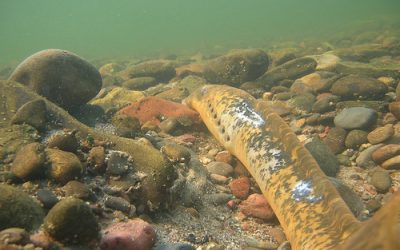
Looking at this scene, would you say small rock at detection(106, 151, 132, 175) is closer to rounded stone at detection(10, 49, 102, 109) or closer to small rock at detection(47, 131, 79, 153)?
small rock at detection(47, 131, 79, 153)

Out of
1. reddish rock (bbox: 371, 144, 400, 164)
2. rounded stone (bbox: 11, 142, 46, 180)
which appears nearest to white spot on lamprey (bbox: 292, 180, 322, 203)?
reddish rock (bbox: 371, 144, 400, 164)

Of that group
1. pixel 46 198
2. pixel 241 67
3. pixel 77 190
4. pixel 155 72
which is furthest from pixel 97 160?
pixel 155 72

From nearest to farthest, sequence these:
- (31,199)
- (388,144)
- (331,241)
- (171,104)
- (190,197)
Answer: (31,199), (331,241), (190,197), (388,144), (171,104)

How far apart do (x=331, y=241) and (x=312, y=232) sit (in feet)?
1.05

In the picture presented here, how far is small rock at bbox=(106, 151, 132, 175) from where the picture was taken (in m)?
3.72

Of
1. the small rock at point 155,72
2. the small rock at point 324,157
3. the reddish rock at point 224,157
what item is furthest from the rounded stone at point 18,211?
the small rock at point 155,72

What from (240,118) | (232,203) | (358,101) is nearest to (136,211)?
(232,203)

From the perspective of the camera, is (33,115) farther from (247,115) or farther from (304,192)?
(304,192)

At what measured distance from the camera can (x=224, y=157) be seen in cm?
539

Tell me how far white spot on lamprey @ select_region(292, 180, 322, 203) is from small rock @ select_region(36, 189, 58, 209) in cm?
244

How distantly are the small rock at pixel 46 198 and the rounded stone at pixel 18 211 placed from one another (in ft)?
0.38

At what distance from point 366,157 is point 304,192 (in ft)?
6.01

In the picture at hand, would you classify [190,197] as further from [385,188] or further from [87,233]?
[385,188]

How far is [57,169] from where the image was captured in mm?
3305
